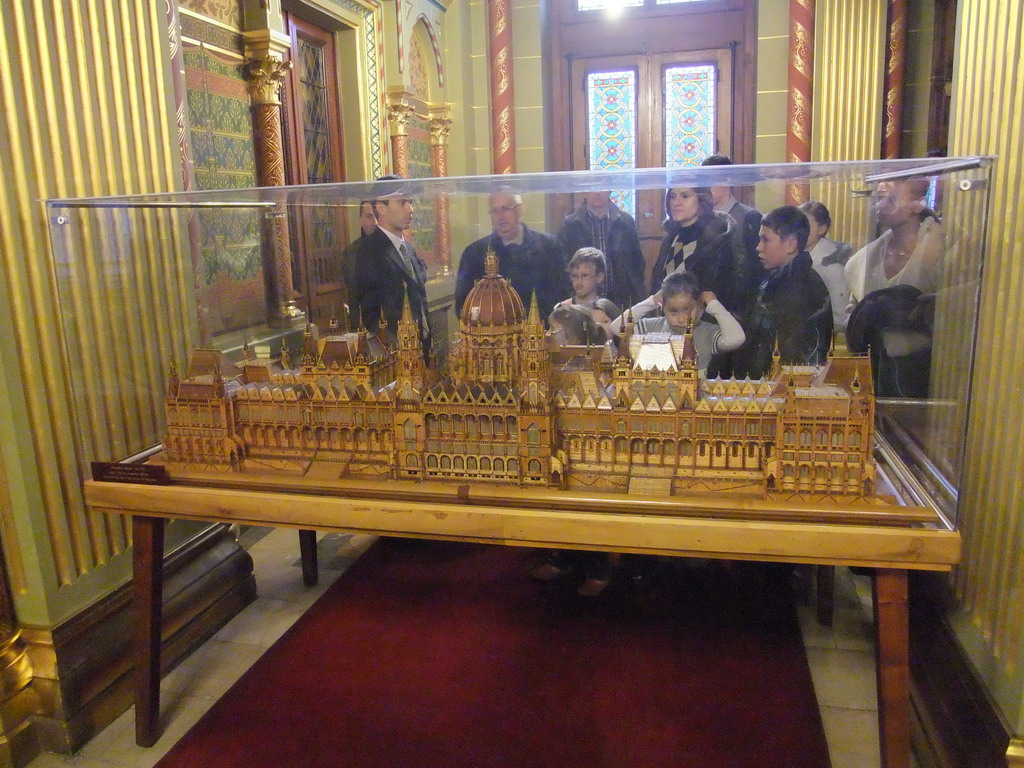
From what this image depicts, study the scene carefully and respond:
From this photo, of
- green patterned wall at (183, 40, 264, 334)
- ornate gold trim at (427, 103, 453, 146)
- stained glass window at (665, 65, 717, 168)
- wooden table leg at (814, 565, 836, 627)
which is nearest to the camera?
green patterned wall at (183, 40, 264, 334)

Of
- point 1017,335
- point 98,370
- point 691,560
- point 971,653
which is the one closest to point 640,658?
point 691,560

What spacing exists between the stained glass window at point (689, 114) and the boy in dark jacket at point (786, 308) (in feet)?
16.3

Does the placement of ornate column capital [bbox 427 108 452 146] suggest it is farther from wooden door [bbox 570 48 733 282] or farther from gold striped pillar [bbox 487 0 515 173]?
wooden door [bbox 570 48 733 282]

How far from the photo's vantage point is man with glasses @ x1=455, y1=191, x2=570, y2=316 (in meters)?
2.49

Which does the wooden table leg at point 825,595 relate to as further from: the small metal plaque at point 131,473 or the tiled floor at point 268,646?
the small metal plaque at point 131,473

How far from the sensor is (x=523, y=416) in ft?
7.35

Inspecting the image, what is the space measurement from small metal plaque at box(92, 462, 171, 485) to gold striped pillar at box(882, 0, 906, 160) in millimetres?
6028

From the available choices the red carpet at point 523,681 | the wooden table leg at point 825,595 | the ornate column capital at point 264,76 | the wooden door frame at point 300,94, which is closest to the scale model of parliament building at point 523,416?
the red carpet at point 523,681

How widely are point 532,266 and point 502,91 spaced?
5402 millimetres

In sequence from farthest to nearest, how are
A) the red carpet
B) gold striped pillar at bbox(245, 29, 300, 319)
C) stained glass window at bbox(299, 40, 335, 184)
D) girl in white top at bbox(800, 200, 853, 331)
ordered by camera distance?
stained glass window at bbox(299, 40, 335, 184) → gold striped pillar at bbox(245, 29, 300, 319) → the red carpet → girl in white top at bbox(800, 200, 853, 331)

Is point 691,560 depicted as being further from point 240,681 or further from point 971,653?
point 240,681

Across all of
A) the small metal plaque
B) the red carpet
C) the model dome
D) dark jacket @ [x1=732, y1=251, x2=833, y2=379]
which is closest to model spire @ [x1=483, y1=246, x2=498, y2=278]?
the model dome

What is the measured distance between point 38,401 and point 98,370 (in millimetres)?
247

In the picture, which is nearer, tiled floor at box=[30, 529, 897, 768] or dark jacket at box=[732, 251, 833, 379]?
dark jacket at box=[732, 251, 833, 379]
